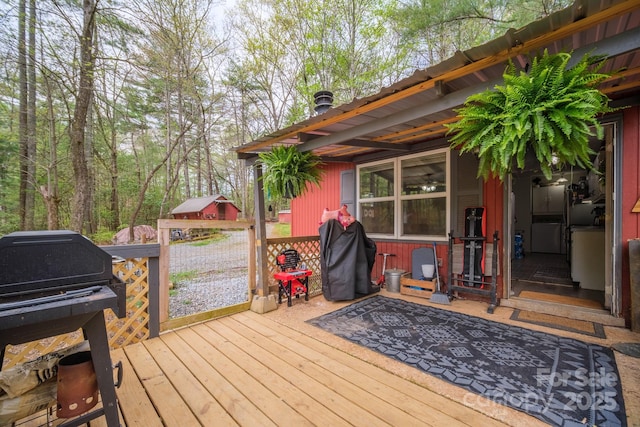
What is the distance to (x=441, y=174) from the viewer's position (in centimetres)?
411

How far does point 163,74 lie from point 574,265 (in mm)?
10153

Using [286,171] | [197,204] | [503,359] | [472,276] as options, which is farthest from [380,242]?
[197,204]

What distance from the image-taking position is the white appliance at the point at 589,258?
390cm

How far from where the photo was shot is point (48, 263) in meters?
1.30

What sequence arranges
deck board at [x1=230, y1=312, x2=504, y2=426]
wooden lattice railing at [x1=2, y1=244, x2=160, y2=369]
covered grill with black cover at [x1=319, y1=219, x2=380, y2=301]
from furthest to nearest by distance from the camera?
covered grill with black cover at [x1=319, y1=219, x2=380, y2=301] < wooden lattice railing at [x1=2, y1=244, x2=160, y2=369] < deck board at [x1=230, y1=312, x2=504, y2=426]

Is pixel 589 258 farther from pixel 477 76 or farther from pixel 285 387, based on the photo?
pixel 285 387

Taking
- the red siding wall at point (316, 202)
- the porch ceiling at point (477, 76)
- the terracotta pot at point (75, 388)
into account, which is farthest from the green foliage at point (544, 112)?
the red siding wall at point (316, 202)

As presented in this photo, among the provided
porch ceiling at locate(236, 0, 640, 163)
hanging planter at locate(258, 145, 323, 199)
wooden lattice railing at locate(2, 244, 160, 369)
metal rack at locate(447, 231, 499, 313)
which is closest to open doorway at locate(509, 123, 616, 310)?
metal rack at locate(447, 231, 499, 313)

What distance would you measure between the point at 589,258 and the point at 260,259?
4953mm

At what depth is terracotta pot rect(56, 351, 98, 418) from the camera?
52.2 inches

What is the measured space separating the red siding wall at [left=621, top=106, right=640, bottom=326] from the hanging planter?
3.37 meters

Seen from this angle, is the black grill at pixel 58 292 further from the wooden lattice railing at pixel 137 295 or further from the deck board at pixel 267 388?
the wooden lattice railing at pixel 137 295

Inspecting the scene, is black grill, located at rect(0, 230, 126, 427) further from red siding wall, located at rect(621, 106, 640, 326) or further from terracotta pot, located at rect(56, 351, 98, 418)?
red siding wall, located at rect(621, 106, 640, 326)

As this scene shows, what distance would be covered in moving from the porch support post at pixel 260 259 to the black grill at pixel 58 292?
2.13 metres
